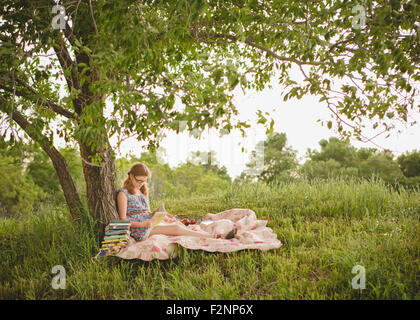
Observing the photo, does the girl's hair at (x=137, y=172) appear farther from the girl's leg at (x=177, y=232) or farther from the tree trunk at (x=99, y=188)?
the girl's leg at (x=177, y=232)

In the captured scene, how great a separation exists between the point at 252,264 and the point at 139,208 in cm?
196

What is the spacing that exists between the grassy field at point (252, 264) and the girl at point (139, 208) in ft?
1.44

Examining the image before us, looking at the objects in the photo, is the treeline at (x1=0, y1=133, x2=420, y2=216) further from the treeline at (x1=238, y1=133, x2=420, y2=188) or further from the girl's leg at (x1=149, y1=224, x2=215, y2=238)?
the girl's leg at (x1=149, y1=224, x2=215, y2=238)

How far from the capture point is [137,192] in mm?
4398

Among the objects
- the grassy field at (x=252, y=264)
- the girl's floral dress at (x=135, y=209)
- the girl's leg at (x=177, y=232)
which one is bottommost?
the grassy field at (x=252, y=264)

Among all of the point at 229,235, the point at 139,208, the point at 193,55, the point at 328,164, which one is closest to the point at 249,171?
the point at 328,164

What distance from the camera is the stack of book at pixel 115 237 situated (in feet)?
A: 11.0

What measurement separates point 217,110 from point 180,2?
86 centimetres

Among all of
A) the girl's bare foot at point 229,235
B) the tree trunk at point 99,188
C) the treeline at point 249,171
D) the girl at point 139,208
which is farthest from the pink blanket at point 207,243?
the treeline at point 249,171

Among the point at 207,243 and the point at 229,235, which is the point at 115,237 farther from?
the point at 229,235

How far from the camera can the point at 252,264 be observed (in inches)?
124

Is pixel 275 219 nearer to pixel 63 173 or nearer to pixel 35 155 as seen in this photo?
pixel 63 173

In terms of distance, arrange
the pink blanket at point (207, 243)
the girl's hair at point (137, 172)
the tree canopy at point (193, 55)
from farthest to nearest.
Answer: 1. the girl's hair at point (137, 172)
2. the pink blanket at point (207, 243)
3. the tree canopy at point (193, 55)
